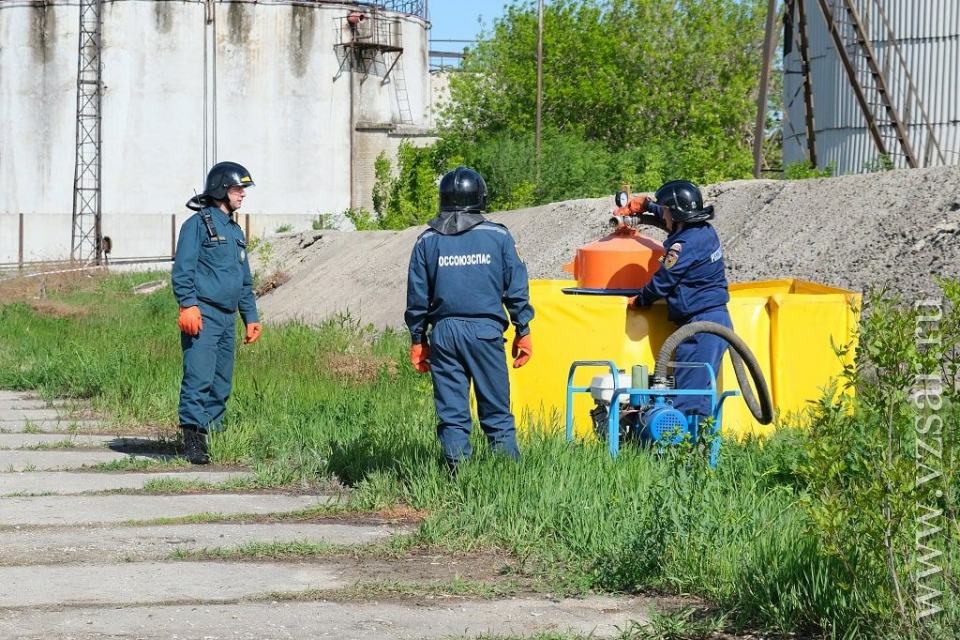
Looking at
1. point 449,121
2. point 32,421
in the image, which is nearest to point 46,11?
point 449,121

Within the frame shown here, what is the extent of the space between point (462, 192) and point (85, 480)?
311 cm

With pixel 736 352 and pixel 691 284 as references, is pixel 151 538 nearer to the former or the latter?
pixel 736 352

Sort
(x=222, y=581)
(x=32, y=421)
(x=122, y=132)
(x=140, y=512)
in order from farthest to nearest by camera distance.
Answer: (x=122, y=132)
(x=32, y=421)
(x=140, y=512)
(x=222, y=581)

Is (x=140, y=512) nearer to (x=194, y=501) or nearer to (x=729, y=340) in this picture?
(x=194, y=501)

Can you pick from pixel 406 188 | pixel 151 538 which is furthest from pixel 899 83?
pixel 406 188

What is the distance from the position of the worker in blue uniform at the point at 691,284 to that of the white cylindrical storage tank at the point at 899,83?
12.6 m

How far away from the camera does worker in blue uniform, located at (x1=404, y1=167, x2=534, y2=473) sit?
269 inches

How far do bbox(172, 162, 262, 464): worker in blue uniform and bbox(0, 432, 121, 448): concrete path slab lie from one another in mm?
1049

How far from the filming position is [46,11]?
149 feet

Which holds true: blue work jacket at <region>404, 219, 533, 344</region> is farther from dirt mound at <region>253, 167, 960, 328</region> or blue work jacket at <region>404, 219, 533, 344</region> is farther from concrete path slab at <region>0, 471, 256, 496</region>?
dirt mound at <region>253, 167, 960, 328</region>

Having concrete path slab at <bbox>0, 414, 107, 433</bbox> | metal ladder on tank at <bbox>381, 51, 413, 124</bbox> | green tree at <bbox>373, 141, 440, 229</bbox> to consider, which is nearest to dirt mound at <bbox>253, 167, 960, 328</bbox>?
concrete path slab at <bbox>0, 414, 107, 433</bbox>

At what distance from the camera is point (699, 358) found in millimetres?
8133

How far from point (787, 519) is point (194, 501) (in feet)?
11.3

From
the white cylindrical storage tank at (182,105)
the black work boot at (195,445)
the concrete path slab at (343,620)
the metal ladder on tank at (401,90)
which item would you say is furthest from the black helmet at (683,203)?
the metal ladder on tank at (401,90)
